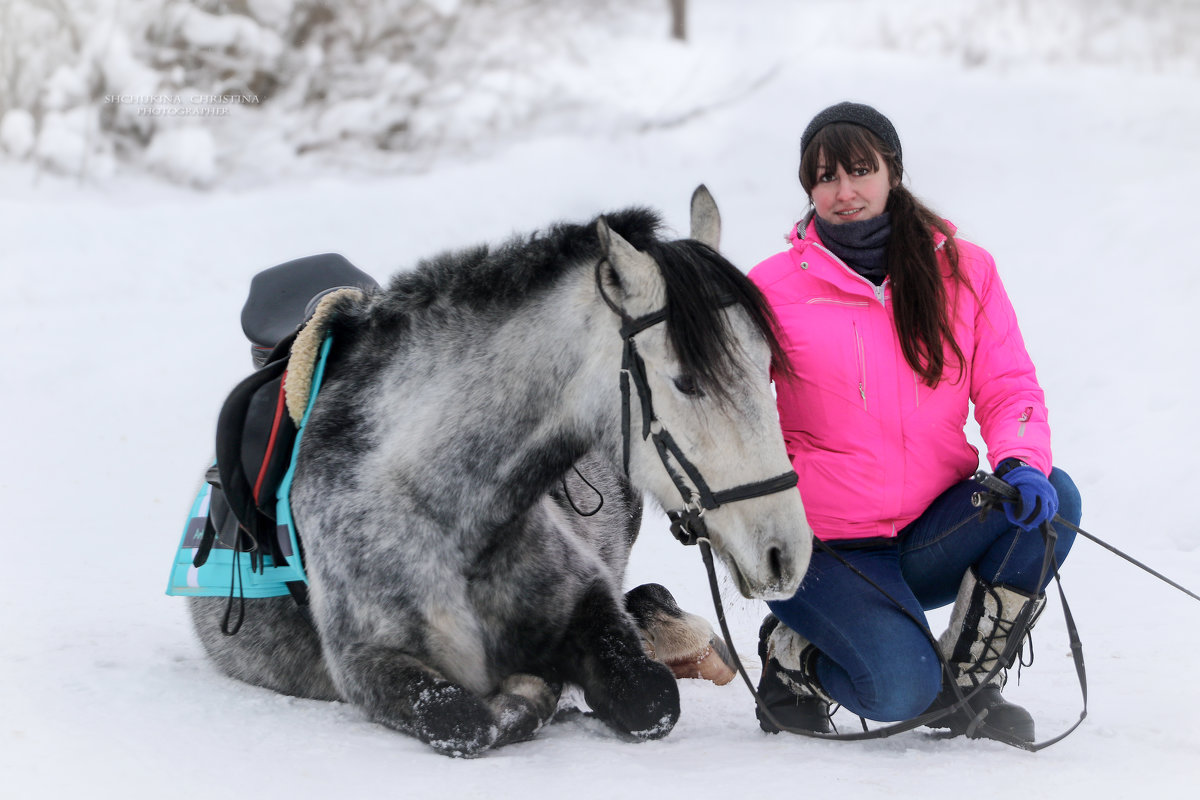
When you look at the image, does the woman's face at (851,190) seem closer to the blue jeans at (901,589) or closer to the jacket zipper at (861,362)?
the jacket zipper at (861,362)

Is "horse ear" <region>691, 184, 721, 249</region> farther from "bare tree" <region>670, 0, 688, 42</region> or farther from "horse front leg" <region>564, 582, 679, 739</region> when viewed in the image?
"bare tree" <region>670, 0, 688, 42</region>

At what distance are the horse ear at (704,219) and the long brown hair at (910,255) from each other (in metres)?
0.32

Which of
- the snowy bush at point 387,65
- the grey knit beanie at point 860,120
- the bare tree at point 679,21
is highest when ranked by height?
the bare tree at point 679,21

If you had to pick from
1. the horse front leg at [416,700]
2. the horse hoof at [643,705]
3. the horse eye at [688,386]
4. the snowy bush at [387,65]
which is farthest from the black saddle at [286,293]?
the snowy bush at [387,65]

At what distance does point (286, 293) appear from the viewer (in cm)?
378

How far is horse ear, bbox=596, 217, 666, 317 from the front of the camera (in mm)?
2488

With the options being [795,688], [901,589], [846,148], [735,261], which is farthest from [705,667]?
[735,261]

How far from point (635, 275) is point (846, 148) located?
2.59ft

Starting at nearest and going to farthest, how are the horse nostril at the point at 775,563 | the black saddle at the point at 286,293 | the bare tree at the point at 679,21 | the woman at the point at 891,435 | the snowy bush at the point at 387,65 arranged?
1. the horse nostril at the point at 775,563
2. the woman at the point at 891,435
3. the black saddle at the point at 286,293
4. the snowy bush at the point at 387,65
5. the bare tree at the point at 679,21

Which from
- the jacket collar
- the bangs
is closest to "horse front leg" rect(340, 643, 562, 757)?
the jacket collar

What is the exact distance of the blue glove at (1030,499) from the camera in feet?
8.36

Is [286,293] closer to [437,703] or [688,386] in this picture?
[437,703]

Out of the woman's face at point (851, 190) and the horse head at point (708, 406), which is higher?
the woman's face at point (851, 190)

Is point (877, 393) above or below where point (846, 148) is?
below
